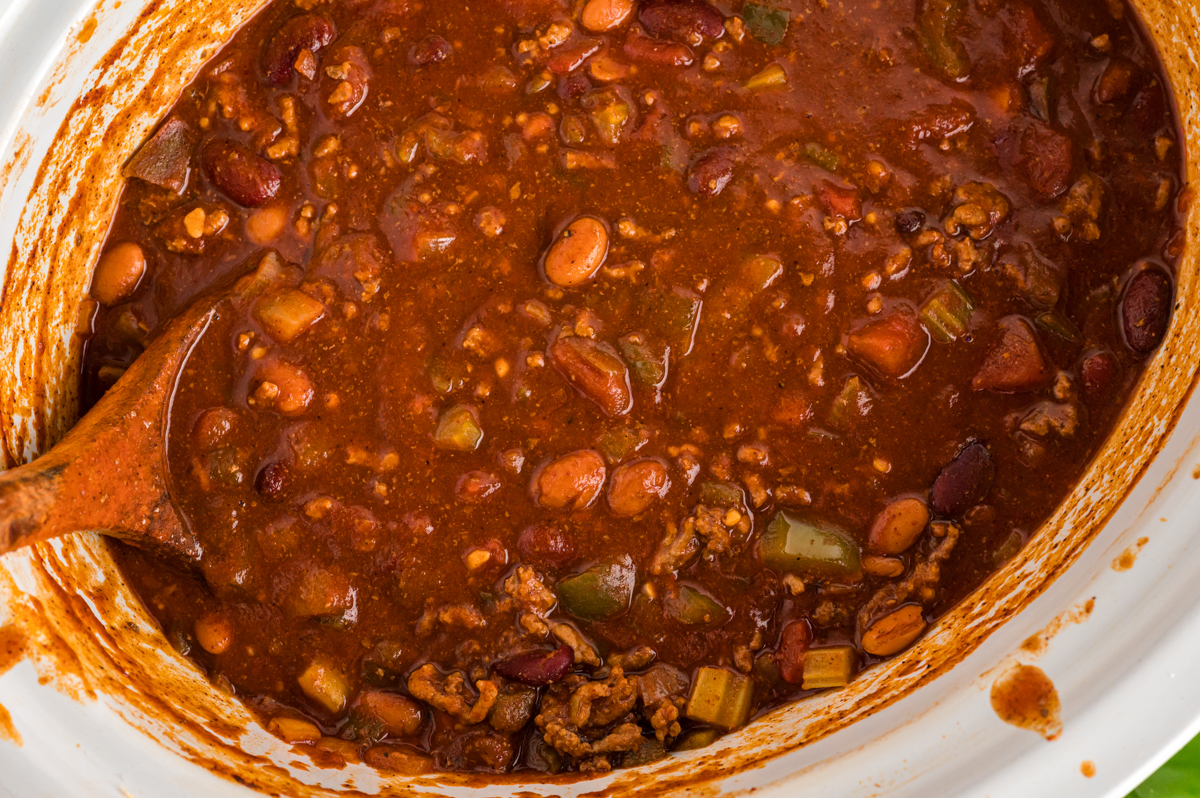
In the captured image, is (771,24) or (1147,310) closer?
(1147,310)

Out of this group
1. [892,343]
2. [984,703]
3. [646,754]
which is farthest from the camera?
[646,754]

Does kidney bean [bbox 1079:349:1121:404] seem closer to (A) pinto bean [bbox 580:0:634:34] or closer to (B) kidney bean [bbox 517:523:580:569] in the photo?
(B) kidney bean [bbox 517:523:580:569]

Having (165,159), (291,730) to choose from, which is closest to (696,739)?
(291,730)

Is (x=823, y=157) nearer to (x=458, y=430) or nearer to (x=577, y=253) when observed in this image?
(x=577, y=253)

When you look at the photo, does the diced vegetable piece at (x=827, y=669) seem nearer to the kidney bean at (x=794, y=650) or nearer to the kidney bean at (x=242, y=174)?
the kidney bean at (x=794, y=650)

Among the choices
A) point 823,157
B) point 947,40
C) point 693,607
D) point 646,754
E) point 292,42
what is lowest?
point 646,754

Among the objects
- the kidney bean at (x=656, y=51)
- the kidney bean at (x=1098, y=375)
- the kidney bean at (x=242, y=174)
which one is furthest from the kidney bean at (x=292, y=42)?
the kidney bean at (x=1098, y=375)
